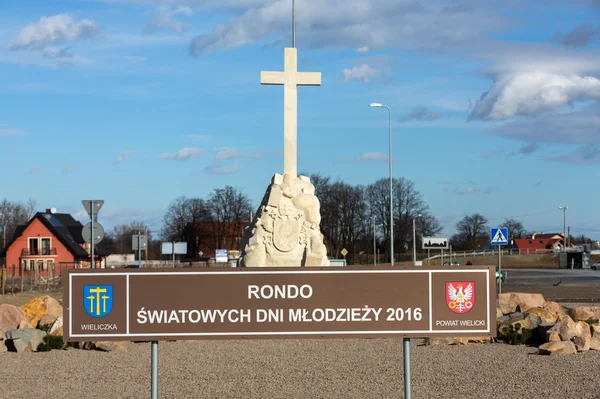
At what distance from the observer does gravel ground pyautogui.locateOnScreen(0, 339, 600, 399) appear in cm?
1035

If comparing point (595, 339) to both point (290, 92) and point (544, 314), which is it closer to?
point (544, 314)

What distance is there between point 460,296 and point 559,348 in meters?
6.43

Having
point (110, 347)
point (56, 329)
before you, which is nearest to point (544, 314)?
point (110, 347)

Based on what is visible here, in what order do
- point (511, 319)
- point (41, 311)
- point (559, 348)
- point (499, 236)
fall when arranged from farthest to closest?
point (499, 236) < point (41, 311) < point (511, 319) < point (559, 348)

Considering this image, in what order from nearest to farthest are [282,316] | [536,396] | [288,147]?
[282,316], [536,396], [288,147]

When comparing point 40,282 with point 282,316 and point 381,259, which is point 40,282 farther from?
point 381,259

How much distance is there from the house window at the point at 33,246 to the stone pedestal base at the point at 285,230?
52.8 metres

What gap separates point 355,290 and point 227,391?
11.6 ft

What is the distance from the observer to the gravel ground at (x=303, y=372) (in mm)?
10352

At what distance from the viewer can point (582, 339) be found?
533 inches

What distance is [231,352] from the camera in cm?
1454

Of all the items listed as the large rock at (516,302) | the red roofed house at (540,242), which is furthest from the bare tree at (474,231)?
the large rock at (516,302)

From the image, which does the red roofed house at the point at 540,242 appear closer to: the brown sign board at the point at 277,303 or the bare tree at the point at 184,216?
the bare tree at the point at 184,216

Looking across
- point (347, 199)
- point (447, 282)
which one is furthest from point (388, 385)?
point (347, 199)
